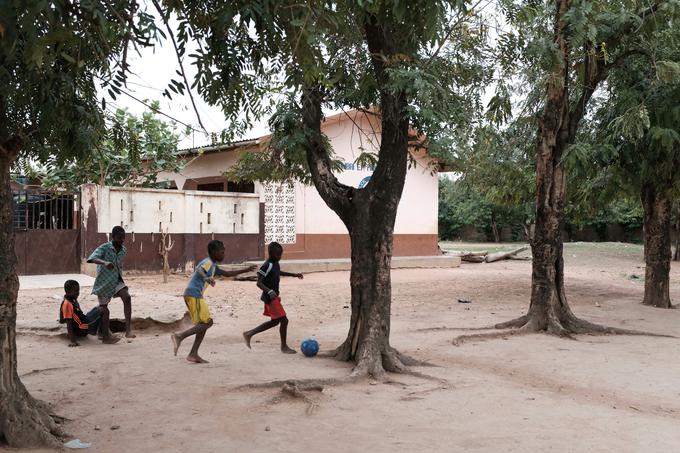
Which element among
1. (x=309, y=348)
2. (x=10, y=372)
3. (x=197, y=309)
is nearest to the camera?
(x=10, y=372)

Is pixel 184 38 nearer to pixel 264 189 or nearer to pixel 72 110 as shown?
pixel 72 110

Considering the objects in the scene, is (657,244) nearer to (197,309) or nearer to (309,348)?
(309,348)

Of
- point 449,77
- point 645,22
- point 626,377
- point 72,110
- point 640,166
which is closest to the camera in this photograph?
point 72,110

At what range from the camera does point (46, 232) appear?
15.2 metres

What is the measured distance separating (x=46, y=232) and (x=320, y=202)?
845 centimetres

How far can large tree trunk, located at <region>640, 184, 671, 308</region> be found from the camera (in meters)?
12.7

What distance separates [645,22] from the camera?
9.75 metres

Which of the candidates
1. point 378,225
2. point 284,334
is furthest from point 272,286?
point 378,225

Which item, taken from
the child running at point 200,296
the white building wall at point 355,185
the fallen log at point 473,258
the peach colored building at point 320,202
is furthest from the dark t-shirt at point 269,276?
the fallen log at point 473,258

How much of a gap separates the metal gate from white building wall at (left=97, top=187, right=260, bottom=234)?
2.72ft

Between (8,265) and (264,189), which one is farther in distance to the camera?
(264,189)

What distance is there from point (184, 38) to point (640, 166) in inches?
402

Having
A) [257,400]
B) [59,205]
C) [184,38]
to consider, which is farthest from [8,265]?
[59,205]

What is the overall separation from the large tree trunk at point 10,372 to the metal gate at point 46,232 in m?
11.3
